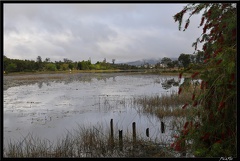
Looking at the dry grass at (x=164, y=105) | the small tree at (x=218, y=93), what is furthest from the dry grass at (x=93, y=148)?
the dry grass at (x=164, y=105)

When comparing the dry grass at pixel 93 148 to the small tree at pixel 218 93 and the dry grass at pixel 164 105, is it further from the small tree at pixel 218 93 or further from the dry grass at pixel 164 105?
the dry grass at pixel 164 105

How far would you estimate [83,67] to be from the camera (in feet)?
199

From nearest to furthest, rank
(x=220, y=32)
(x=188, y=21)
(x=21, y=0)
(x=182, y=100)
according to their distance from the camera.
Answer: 1. (x=21, y=0)
2. (x=220, y=32)
3. (x=188, y=21)
4. (x=182, y=100)

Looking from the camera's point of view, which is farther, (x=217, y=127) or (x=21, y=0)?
(x=217, y=127)

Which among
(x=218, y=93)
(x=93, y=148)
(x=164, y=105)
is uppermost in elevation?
(x=218, y=93)

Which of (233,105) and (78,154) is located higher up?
(233,105)

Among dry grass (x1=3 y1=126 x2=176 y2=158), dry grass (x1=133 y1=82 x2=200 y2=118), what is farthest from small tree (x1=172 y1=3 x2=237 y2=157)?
dry grass (x1=133 y1=82 x2=200 y2=118)

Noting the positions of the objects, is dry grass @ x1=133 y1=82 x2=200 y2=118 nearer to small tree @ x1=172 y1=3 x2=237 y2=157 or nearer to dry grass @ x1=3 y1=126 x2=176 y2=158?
dry grass @ x1=3 y1=126 x2=176 y2=158

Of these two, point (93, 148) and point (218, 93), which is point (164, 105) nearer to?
point (93, 148)

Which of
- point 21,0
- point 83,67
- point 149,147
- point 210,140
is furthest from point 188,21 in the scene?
point 83,67

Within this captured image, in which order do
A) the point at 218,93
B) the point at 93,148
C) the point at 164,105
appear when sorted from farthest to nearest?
1. the point at 164,105
2. the point at 93,148
3. the point at 218,93

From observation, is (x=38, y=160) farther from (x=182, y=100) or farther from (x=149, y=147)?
(x=182, y=100)

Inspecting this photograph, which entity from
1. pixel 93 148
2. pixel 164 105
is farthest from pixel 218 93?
pixel 164 105

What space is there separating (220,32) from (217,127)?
1.33 meters
